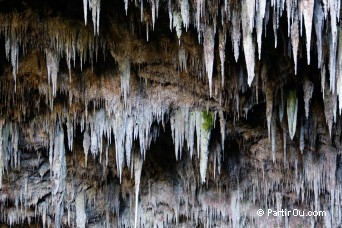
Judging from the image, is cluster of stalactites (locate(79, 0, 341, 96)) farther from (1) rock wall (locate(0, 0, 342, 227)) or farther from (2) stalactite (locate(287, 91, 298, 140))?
(2) stalactite (locate(287, 91, 298, 140))

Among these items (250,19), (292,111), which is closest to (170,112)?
(292,111)

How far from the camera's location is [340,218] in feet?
20.9

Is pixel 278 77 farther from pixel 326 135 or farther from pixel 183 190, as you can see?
pixel 183 190

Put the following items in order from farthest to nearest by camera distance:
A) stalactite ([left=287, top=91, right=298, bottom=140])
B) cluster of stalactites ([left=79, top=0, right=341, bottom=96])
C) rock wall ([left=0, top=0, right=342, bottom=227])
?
1. stalactite ([left=287, top=91, right=298, bottom=140])
2. rock wall ([left=0, top=0, right=342, bottom=227])
3. cluster of stalactites ([left=79, top=0, right=341, bottom=96])

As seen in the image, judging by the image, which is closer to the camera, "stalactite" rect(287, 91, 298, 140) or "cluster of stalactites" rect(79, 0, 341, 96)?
"cluster of stalactites" rect(79, 0, 341, 96)

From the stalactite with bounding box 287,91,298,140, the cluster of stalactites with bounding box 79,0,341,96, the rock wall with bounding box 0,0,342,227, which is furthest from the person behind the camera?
the stalactite with bounding box 287,91,298,140

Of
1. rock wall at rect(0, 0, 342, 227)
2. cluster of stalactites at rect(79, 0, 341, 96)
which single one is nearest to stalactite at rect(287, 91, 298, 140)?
rock wall at rect(0, 0, 342, 227)

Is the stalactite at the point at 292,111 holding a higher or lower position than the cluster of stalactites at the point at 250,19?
lower

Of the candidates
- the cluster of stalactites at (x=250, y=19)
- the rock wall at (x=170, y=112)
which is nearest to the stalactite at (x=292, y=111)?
the rock wall at (x=170, y=112)

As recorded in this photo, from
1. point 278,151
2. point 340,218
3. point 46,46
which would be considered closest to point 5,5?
point 46,46

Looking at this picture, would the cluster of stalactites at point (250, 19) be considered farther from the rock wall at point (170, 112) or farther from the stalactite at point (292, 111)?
the stalactite at point (292, 111)

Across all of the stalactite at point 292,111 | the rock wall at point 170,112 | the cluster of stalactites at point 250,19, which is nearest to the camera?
the cluster of stalactites at point 250,19

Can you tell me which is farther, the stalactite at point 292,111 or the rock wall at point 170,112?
the stalactite at point 292,111

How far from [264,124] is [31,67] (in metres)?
2.74
